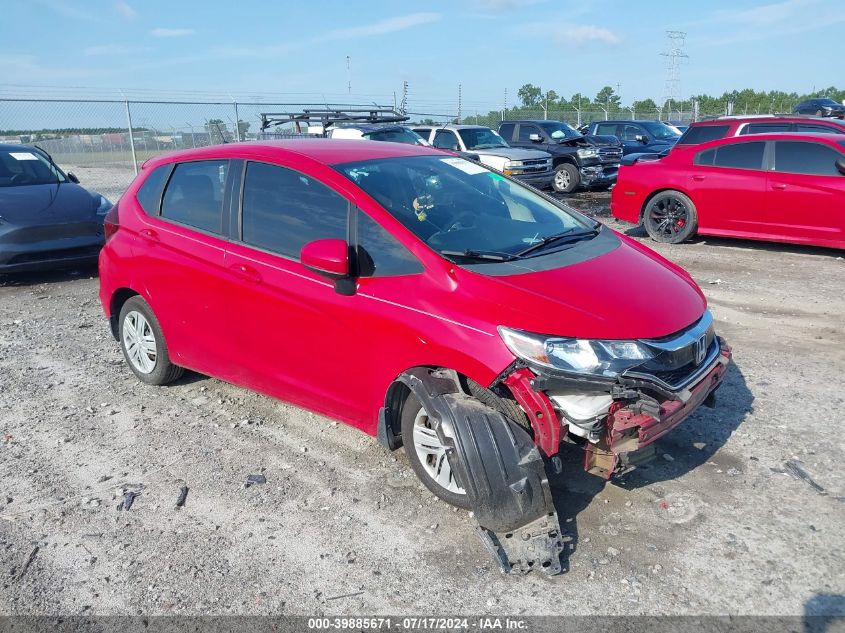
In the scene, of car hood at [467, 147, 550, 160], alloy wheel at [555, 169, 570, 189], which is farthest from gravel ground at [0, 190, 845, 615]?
alloy wheel at [555, 169, 570, 189]

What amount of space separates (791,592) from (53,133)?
70.6 feet

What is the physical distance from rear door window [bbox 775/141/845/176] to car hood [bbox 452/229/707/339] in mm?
6342

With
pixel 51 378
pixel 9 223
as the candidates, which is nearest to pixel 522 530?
pixel 51 378

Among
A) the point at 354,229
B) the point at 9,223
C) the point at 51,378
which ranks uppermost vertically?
the point at 354,229

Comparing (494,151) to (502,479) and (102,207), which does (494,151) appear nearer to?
(102,207)

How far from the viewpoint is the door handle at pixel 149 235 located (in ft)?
15.8

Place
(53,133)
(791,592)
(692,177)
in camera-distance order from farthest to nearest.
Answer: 1. (53,133)
2. (692,177)
3. (791,592)

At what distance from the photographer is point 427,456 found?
364 cm

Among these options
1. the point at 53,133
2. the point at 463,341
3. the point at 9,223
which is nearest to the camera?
the point at 463,341

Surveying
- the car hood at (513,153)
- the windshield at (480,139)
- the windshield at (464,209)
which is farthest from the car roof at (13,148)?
the windshield at (480,139)

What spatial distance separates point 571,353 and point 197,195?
2810mm

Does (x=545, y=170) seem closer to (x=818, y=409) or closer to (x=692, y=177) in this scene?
(x=692, y=177)

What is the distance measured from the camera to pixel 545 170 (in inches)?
632

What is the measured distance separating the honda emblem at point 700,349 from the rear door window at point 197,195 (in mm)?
2858
